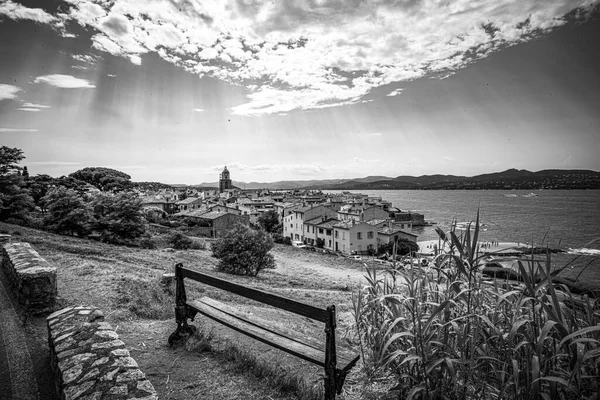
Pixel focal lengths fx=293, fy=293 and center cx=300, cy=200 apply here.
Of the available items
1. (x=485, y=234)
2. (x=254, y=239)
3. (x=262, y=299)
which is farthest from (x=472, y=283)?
(x=485, y=234)

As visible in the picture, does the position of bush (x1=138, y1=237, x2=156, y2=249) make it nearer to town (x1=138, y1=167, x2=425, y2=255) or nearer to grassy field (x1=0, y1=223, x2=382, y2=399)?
town (x1=138, y1=167, x2=425, y2=255)

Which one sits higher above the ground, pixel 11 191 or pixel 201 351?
pixel 11 191

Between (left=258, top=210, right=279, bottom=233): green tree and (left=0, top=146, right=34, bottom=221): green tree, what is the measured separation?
3852 centimetres

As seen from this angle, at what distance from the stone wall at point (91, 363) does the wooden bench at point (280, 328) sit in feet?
3.43

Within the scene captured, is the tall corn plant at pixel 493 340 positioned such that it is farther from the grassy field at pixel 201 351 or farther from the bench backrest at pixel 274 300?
the bench backrest at pixel 274 300

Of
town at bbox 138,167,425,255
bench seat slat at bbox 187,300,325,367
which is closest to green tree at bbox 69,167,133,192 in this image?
town at bbox 138,167,425,255

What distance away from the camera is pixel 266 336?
3297mm

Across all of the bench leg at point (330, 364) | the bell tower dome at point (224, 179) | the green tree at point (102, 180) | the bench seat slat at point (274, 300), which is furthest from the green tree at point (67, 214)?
the bell tower dome at point (224, 179)

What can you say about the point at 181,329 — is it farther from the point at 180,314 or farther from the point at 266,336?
the point at 266,336

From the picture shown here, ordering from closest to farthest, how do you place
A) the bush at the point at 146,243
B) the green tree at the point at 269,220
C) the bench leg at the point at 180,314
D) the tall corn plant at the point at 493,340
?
1. the tall corn plant at the point at 493,340
2. the bench leg at the point at 180,314
3. the bush at the point at 146,243
4. the green tree at the point at 269,220

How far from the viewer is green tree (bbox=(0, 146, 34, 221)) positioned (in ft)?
59.8

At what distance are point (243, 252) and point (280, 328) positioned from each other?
602 inches

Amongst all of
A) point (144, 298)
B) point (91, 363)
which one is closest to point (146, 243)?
point (144, 298)

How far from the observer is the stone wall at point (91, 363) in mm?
2529
